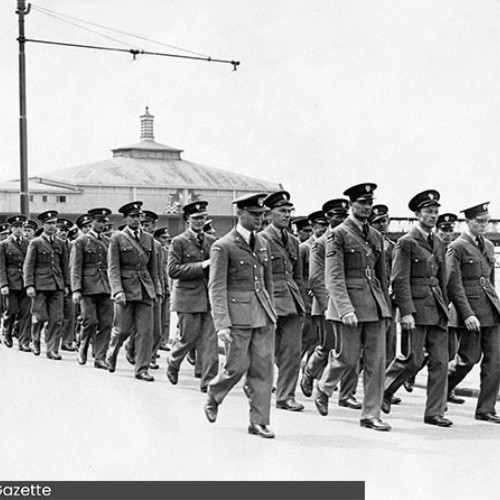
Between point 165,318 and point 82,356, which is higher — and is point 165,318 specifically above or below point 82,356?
above

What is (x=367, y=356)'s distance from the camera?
9.19 metres

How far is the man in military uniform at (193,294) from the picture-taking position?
11.5 meters

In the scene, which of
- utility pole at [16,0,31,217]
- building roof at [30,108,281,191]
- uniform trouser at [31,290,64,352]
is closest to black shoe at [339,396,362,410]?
uniform trouser at [31,290,64,352]

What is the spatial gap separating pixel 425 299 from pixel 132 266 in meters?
4.53

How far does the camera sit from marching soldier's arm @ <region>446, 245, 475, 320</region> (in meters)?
9.61

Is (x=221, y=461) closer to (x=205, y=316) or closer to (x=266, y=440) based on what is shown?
(x=266, y=440)

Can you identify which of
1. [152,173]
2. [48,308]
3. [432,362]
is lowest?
[432,362]

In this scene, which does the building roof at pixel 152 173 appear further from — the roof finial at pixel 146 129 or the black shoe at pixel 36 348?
the black shoe at pixel 36 348

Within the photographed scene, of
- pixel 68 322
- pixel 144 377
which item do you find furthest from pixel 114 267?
pixel 68 322

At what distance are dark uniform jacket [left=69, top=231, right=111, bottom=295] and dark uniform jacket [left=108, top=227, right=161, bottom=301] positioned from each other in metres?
1.38

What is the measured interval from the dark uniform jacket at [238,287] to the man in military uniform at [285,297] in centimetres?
151

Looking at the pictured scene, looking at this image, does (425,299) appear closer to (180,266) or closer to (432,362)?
(432,362)

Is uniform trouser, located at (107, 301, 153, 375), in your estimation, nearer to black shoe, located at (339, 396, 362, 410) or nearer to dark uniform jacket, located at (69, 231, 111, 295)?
dark uniform jacket, located at (69, 231, 111, 295)

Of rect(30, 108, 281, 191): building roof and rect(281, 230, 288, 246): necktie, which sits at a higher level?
rect(30, 108, 281, 191): building roof
